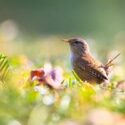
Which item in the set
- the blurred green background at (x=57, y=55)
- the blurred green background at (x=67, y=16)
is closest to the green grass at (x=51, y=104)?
the blurred green background at (x=57, y=55)

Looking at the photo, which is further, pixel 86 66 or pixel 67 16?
pixel 67 16

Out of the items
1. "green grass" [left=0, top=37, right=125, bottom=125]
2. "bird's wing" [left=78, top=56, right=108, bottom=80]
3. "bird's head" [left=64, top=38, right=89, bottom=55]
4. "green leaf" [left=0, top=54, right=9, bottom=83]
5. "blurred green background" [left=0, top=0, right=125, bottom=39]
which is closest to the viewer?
"green grass" [left=0, top=37, right=125, bottom=125]

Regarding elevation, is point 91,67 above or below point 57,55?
below

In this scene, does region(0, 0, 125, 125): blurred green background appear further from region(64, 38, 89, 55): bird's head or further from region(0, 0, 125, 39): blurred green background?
region(64, 38, 89, 55): bird's head

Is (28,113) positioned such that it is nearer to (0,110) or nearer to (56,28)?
(0,110)

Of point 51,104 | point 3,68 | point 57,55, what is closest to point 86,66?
point 57,55

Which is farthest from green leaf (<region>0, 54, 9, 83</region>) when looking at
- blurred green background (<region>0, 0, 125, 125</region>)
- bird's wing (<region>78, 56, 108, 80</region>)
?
bird's wing (<region>78, 56, 108, 80</region>)

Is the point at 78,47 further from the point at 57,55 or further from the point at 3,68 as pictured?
the point at 3,68

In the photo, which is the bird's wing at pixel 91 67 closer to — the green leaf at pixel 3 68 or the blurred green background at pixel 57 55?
the blurred green background at pixel 57 55
